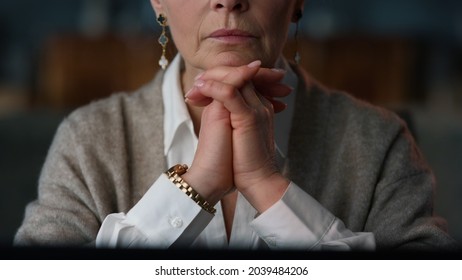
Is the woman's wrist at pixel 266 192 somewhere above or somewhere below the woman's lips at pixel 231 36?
below

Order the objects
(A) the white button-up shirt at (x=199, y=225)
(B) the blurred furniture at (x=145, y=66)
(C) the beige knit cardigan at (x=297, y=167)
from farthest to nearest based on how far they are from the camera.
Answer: (B) the blurred furniture at (x=145, y=66)
(C) the beige knit cardigan at (x=297, y=167)
(A) the white button-up shirt at (x=199, y=225)

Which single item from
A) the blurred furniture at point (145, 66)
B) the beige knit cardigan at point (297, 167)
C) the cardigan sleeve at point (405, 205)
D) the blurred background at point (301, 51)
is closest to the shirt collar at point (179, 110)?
the beige knit cardigan at point (297, 167)

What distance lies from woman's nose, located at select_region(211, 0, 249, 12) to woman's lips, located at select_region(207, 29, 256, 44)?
20mm

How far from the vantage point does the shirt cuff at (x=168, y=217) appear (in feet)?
2.22

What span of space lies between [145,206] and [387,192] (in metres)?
0.26

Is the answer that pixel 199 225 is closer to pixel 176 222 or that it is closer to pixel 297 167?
pixel 176 222

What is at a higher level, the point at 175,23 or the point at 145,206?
the point at 175,23

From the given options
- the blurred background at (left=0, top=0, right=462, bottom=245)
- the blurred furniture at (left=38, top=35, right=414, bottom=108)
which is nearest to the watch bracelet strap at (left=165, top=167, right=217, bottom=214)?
the blurred background at (left=0, top=0, right=462, bottom=245)

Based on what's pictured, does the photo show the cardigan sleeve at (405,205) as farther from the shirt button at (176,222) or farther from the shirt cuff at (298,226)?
the shirt button at (176,222)

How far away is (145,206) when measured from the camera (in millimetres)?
692

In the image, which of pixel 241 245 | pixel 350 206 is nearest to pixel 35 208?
pixel 241 245
